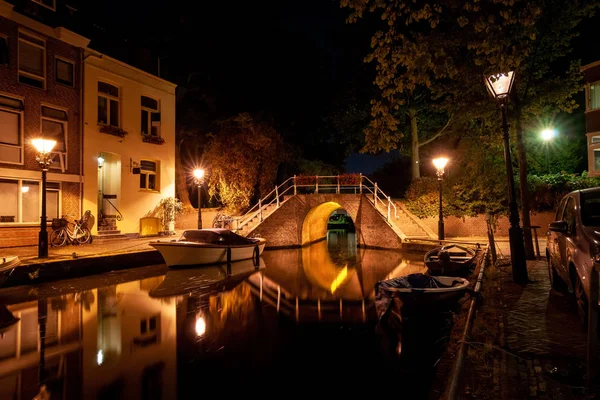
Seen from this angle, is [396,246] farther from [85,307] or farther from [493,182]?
[85,307]

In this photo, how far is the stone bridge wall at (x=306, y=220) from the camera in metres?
24.3

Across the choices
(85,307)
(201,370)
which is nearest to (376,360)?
(201,370)

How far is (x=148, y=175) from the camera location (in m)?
22.7

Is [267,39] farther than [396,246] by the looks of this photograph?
Yes

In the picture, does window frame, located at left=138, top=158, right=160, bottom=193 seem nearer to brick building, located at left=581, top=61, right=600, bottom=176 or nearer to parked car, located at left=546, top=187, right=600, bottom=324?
parked car, located at left=546, top=187, right=600, bottom=324

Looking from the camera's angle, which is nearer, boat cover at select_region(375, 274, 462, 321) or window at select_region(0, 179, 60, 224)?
boat cover at select_region(375, 274, 462, 321)

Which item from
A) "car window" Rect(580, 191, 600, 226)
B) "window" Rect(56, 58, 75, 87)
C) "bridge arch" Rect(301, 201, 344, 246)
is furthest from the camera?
"bridge arch" Rect(301, 201, 344, 246)

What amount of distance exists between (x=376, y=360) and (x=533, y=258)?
8.93 metres

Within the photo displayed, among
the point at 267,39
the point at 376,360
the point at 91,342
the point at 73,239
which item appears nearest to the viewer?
the point at 376,360

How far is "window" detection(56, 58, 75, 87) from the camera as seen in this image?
59.5 feet

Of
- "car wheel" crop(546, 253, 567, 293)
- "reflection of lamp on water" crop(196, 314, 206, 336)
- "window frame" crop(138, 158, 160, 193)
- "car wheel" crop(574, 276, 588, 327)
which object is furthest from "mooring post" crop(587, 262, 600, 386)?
"window frame" crop(138, 158, 160, 193)

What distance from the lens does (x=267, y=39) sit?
101 feet

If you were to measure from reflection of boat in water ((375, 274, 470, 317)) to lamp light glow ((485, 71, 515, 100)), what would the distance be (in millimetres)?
3945

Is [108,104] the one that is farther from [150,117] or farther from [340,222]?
[340,222]
